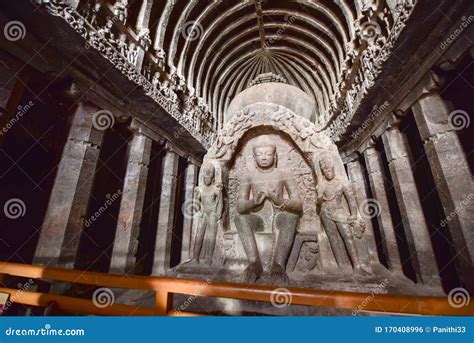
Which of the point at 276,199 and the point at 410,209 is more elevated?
the point at 410,209

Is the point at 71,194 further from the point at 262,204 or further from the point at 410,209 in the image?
the point at 410,209

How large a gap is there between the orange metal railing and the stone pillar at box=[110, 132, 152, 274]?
157 inches

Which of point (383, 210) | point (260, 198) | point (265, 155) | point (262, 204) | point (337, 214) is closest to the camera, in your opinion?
point (337, 214)

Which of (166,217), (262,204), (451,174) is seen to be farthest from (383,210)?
(166,217)

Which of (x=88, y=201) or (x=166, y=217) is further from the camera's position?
(x=166, y=217)

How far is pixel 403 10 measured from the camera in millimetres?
4215

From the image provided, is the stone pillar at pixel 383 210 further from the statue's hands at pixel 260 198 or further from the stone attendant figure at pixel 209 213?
the stone attendant figure at pixel 209 213

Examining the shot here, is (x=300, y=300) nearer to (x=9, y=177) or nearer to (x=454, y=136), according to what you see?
(x=454, y=136)

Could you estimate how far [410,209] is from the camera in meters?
5.73

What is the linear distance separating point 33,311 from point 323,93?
14.5m

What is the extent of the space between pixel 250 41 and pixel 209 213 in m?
12.0

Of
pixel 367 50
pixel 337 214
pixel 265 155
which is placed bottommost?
pixel 337 214

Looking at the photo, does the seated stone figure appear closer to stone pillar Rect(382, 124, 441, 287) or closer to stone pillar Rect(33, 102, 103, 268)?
stone pillar Rect(33, 102, 103, 268)

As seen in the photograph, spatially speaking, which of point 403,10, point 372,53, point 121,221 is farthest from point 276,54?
point 121,221
